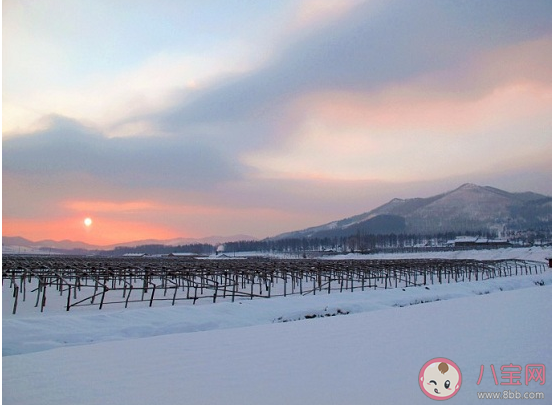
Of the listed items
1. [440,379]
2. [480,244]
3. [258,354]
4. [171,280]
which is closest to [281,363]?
[258,354]

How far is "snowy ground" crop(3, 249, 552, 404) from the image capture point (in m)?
8.10

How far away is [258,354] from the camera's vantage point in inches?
448

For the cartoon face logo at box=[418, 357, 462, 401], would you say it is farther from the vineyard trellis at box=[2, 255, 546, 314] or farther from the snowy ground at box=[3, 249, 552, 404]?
the vineyard trellis at box=[2, 255, 546, 314]

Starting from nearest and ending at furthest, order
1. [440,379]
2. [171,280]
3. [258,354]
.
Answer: [440,379]
[258,354]
[171,280]

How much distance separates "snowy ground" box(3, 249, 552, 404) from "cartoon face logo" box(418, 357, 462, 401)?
15 centimetres

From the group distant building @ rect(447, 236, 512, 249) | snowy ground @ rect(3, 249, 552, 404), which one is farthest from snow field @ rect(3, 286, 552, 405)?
distant building @ rect(447, 236, 512, 249)

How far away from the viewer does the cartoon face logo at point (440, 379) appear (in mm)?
7852

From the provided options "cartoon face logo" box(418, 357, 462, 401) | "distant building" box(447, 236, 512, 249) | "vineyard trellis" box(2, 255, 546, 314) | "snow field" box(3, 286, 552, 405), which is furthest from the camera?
"distant building" box(447, 236, 512, 249)

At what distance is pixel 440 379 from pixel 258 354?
4.65m

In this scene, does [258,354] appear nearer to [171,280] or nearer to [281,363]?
[281,363]

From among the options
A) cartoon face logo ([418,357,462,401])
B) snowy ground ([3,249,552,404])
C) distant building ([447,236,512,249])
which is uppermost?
distant building ([447,236,512,249])

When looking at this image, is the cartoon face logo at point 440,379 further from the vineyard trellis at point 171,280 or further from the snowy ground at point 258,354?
the vineyard trellis at point 171,280

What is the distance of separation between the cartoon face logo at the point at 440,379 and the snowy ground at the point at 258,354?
0.15m

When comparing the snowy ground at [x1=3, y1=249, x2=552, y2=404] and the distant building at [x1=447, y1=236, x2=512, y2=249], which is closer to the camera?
the snowy ground at [x1=3, y1=249, x2=552, y2=404]
